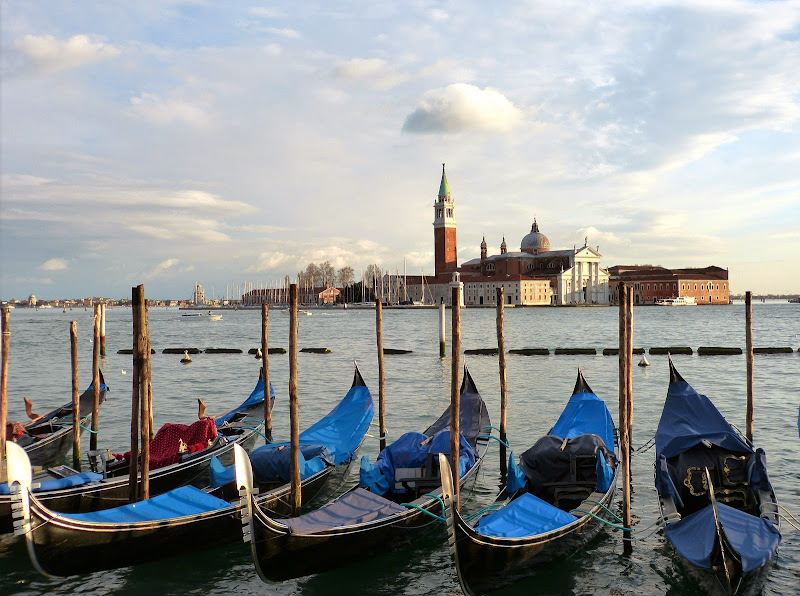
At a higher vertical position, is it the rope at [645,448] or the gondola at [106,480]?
the gondola at [106,480]

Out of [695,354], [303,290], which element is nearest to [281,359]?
[695,354]

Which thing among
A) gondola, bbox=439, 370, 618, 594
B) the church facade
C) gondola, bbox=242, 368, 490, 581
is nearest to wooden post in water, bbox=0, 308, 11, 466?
gondola, bbox=242, 368, 490, 581

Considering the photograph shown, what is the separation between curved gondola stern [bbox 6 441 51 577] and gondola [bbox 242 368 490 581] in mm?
1318

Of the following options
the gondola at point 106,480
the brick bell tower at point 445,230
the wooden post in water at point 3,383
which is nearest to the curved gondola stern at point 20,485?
the gondola at point 106,480

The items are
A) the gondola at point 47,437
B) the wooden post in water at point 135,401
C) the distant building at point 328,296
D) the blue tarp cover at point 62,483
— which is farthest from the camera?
the distant building at point 328,296

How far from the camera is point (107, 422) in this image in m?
10.9

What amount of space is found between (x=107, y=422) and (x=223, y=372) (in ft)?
26.7

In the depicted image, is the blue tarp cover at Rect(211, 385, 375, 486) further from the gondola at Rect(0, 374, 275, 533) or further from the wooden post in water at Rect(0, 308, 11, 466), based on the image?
the wooden post in water at Rect(0, 308, 11, 466)

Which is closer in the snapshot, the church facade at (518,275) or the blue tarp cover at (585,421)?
the blue tarp cover at (585,421)

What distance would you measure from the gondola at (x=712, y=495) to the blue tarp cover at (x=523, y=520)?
830mm

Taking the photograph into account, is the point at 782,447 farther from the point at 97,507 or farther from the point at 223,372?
the point at 223,372

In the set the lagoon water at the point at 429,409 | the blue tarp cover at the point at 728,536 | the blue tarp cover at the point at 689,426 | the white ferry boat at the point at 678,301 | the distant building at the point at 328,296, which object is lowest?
the lagoon water at the point at 429,409

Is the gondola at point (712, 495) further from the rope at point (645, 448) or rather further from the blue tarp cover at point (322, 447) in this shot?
the blue tarp cover at point (322, 447)

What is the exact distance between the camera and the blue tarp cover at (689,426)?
5879 mm
